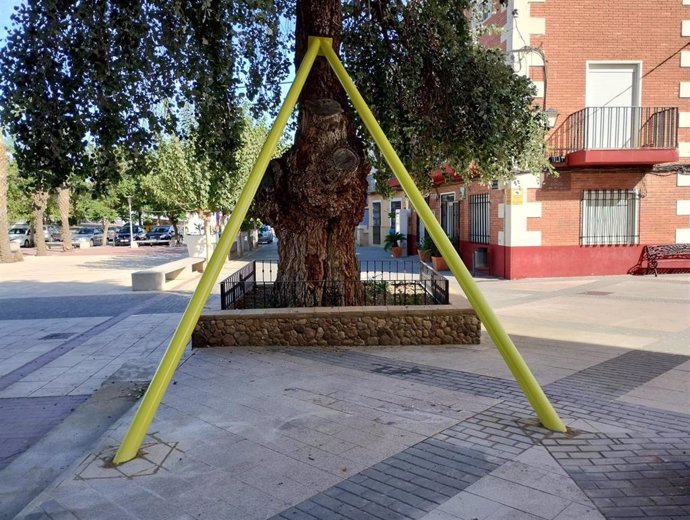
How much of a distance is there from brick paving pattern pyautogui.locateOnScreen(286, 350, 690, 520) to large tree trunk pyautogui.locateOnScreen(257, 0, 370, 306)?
2.92 meters

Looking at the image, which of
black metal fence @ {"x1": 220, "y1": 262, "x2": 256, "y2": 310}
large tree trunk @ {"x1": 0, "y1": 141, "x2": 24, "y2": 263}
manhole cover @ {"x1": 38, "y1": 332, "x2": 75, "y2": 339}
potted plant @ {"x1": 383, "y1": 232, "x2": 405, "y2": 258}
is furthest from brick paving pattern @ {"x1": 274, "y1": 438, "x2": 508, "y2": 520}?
large tree trunk @ {"x1": 0, "y1": 141, "x2": 24, "y2": 263}

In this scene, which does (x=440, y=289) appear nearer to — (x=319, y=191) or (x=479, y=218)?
(x=319, y=191)

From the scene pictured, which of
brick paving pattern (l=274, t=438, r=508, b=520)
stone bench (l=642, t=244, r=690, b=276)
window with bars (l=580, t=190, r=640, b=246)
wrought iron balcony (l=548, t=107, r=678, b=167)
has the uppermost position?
wrought iron balcony (l=548, t=107, r=678, b=167)

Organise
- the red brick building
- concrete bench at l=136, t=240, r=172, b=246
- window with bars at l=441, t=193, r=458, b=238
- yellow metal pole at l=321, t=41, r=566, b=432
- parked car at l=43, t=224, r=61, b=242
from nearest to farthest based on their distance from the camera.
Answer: yellow metal pole at l=321, t=41, r=566, b=432 < the red brick building < window with bars at l=441, t=193, r=458, b=238 < concrete bench at l=136, t=240, r=172, b=246 < parked car at l=43, t=224, r=61, b=242

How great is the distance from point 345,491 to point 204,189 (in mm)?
17496

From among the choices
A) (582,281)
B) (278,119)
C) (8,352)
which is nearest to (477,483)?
(278,119)

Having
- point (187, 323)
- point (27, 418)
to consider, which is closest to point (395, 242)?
point (27, 418)

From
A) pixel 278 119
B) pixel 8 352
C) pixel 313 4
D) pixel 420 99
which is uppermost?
pixel 313 4

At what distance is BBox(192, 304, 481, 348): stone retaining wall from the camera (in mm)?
7047

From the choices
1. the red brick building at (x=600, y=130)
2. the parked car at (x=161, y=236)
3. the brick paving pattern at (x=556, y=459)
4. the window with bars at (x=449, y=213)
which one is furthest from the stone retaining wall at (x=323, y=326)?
the parked car at (x=161, y=236)

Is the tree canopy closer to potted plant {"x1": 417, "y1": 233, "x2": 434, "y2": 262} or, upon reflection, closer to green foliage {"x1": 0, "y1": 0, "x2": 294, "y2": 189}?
green foliage {"x1": 0, "y1": 0, "x2": 294, "y2": 189}

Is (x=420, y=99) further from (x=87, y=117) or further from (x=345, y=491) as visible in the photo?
(x=345, y=491)

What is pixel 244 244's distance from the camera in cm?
3000

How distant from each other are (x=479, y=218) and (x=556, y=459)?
1348 centimetres
